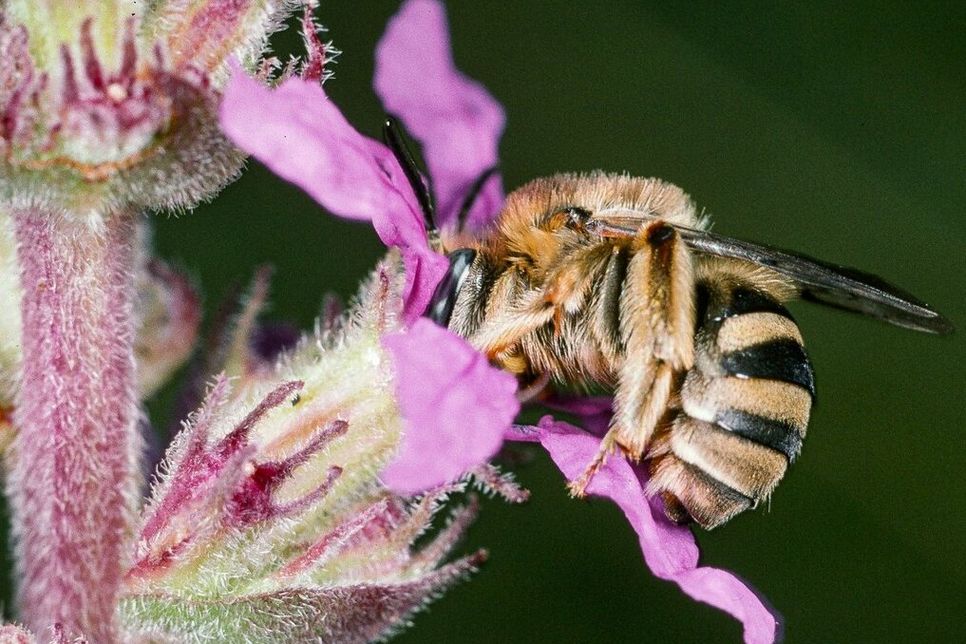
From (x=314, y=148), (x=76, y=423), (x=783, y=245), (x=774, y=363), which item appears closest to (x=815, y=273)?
(x=774, y=363)

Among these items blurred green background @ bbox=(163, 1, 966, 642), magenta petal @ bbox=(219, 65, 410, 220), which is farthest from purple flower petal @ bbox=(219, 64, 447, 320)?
blurred green background @ bbox=(163, 1, 966, 642)

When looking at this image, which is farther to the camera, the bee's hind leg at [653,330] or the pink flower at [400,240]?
the bee's hind leg at [653,330]

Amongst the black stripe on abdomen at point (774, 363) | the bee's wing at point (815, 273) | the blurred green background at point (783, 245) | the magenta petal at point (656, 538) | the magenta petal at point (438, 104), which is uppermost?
the bee's wing at point (815, 273)

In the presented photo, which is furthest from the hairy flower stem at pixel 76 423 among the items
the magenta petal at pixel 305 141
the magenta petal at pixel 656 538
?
the magenta petal at pixel 656 538

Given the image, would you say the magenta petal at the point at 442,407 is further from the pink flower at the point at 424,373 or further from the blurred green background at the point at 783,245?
the blurred green background at the point at 783,245

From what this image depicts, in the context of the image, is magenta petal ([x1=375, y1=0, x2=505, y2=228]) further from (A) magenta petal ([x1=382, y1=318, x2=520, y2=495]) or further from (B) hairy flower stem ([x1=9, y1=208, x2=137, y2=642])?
(A) magenta petal ([x1=382, y1=318, x2=520, y2=495])

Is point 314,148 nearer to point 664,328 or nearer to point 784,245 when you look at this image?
point 664,328

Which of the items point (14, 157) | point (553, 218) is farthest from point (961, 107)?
point (14, 157)
